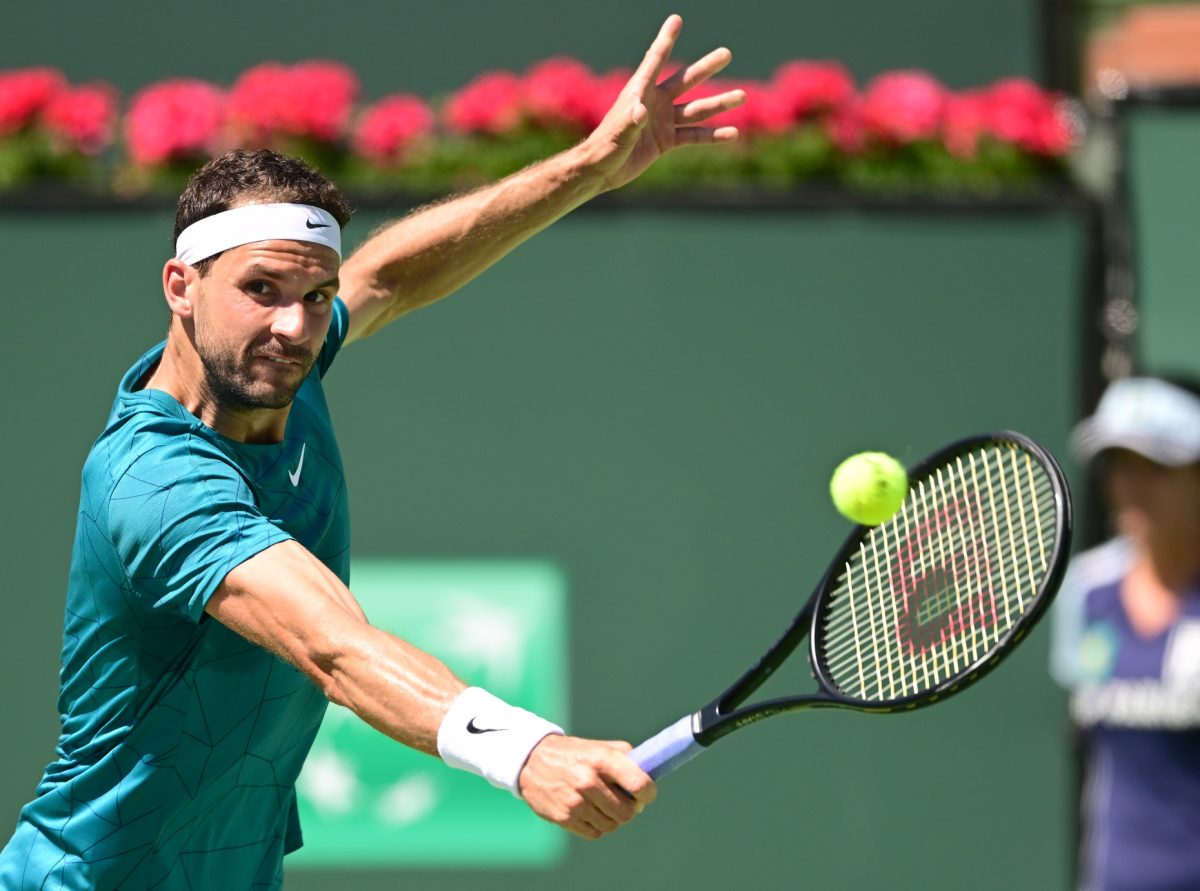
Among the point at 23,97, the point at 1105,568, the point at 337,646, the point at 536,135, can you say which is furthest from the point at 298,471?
the point at 23,97

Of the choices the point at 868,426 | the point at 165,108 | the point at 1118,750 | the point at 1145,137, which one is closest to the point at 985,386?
the point at 868,426

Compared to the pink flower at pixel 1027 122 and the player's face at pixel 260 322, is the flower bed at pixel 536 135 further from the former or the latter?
the player's face at pixel 260 322

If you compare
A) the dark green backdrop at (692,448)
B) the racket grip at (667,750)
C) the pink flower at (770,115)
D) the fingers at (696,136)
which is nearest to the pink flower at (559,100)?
the dark green backdrop at (692,448)

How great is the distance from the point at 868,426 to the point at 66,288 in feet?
Result: 8.18

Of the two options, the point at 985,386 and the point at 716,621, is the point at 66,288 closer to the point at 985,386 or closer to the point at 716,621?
the point at 716,621

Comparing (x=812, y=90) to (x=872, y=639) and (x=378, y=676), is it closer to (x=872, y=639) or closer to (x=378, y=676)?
(x=872, y=639)

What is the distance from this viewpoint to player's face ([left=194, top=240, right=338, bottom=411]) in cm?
284

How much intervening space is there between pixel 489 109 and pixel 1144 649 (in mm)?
2635

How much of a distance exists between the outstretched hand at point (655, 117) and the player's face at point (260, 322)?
0.74m

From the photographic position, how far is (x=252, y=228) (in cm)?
288

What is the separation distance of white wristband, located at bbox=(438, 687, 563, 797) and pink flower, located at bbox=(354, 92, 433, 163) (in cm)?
352

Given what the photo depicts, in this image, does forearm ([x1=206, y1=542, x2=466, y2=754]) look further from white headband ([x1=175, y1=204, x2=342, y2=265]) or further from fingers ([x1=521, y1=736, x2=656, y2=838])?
white headband ([x1=175, y1=204, x2=342, y2=265])

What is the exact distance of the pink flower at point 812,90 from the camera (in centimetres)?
571

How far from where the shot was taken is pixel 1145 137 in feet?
18.7
